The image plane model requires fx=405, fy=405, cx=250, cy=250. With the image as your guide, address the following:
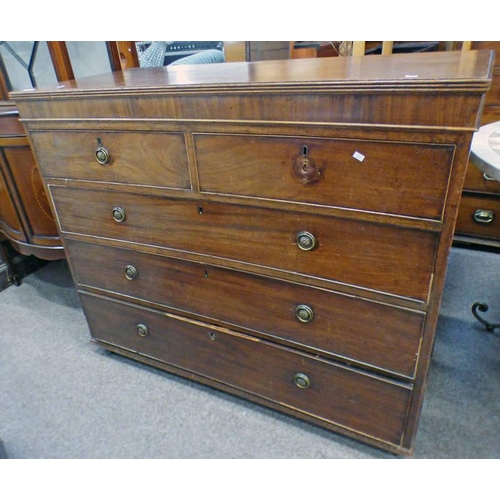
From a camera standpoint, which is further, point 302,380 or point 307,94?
point 302,380

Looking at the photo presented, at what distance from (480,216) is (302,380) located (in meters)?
1.43

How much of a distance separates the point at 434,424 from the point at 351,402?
322 millimetres

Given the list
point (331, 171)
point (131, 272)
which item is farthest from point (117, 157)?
point (331, 171)

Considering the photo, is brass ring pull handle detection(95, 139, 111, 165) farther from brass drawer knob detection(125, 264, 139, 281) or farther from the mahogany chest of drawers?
brass drawer knob detection(125, 264, 139, 281)

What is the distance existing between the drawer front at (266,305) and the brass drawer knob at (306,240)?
12 centimetres

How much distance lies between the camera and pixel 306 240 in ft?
3.19

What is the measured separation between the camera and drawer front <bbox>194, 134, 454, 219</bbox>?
0.79 metres

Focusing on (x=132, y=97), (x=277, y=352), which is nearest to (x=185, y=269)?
(x=277, y=352)

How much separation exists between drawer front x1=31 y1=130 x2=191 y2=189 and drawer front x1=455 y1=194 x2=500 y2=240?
1611 mm

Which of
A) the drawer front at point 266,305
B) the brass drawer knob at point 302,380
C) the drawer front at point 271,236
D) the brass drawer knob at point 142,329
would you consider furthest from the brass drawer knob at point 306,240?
the brass drawer knob at point 142,329

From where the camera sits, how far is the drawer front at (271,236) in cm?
89

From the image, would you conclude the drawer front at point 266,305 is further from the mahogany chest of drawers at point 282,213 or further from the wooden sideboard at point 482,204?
the wooden sideboard at point 482,204

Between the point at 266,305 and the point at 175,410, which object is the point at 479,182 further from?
the point at 175,410
